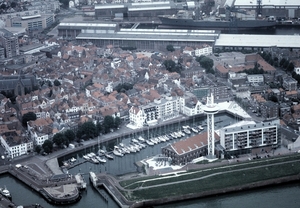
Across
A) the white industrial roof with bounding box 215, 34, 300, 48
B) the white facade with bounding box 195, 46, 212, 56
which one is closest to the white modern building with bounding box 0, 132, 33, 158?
the white facade with bounding box 195, 46, 212, 56

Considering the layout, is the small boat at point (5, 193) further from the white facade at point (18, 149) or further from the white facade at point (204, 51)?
the white facade at point (204, 51)

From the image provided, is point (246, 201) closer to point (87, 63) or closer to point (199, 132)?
point (199, 132)

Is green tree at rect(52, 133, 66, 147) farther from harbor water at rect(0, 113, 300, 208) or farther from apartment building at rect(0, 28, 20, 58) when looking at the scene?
apartment building at rect(0, 28, 20, 58)

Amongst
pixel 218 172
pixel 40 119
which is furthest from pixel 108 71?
pixel 218 172

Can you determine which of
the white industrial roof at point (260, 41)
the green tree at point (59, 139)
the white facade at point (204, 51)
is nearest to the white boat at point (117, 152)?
the green tree at point (59, 139)

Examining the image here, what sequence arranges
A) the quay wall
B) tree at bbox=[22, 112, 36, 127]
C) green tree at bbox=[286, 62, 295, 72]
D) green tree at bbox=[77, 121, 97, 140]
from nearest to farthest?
the quay wall → green tree at bbox=[77, 121, 97, 140] → tree at bbox=[22, 112, 36, 127] → green tree at bbox=[286, 62, 295, 72]

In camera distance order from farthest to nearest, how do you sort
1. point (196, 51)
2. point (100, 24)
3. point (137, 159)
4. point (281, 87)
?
point (100, 24), point (196, 51), point (281, 87), point (137, 159)

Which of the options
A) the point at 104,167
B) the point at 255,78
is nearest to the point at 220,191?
the point at 104,167
